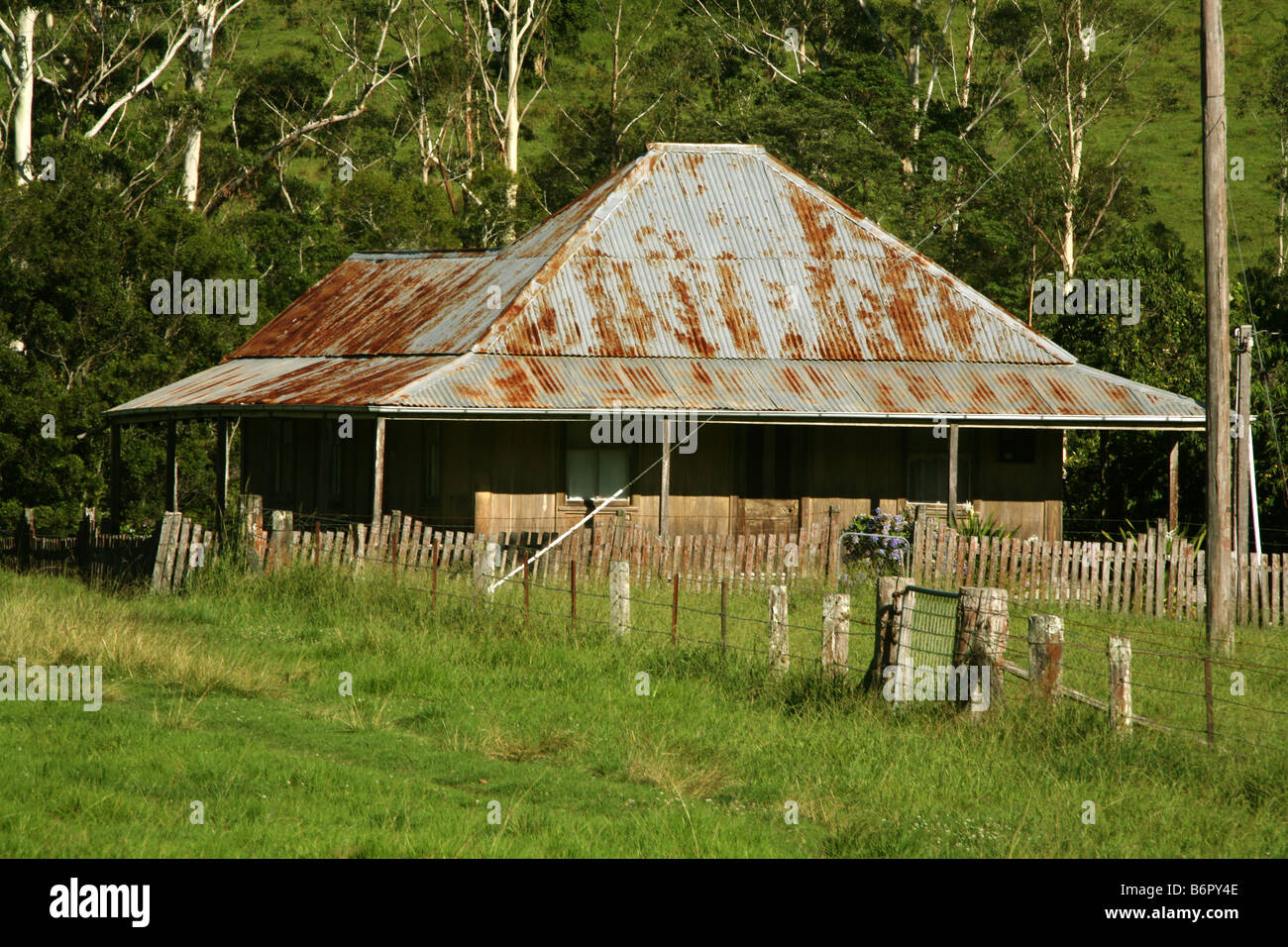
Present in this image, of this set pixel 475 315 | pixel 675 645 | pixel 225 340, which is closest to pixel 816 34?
pixel 225 340

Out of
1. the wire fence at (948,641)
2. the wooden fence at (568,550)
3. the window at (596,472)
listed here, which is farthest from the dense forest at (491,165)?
the wire fence at (948,641)

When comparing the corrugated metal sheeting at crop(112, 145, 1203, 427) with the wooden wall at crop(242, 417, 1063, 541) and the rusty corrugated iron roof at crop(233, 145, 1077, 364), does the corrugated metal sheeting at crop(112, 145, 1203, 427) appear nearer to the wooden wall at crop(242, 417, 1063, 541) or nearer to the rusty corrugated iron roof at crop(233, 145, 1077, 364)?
the rusty corrugated iron roof at crop(233, 145, 1077, 364)

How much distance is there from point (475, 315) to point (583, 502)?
3142mm

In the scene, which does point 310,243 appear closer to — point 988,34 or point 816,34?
point 816,34

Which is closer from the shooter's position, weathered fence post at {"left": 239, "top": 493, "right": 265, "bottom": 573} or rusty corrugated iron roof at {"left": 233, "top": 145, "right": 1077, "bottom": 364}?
weathered fence post at {"left": 239, "top": 493, "right": 265, "bottom": 573}

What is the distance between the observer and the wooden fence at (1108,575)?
16.2 meters

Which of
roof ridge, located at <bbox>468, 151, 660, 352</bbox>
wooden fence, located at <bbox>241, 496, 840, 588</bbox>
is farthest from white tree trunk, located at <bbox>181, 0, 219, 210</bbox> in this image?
wooden fence, located at <bbox>241, 496, 840, 588</bbox>

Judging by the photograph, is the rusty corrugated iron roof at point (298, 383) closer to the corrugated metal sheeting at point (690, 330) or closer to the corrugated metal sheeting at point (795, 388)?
the corrugated metal sheeting at point (690, 330)

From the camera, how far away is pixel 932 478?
2189 centimetres

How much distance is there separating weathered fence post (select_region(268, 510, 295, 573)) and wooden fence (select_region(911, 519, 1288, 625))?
7.58 m

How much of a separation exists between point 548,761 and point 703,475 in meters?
12.0

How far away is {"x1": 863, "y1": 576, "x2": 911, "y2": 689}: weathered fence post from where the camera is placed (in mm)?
10383

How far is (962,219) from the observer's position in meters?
39.9

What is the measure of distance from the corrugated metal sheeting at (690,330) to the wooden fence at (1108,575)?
2817mm
